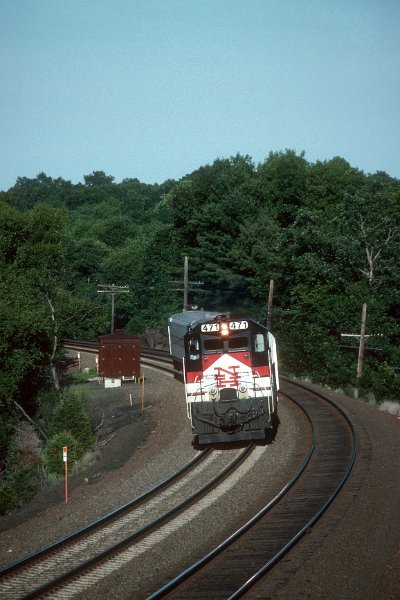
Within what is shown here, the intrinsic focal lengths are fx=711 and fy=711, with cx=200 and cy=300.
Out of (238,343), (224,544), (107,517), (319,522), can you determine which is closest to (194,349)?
(238,343)

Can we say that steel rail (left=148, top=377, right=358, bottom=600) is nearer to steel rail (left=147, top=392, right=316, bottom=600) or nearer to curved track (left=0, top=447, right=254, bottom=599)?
steel rail (left=147, top=392, right=316, bottom=600)

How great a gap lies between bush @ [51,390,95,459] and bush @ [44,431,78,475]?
Answer: 1000 millimetres

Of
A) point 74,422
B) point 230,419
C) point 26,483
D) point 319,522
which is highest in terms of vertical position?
point 230,419

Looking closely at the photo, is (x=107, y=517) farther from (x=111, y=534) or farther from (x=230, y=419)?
(x=230, y=419)

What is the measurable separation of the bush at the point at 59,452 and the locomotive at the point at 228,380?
259 inches

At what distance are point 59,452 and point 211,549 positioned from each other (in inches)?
530

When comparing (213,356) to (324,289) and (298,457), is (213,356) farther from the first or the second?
(324,289)

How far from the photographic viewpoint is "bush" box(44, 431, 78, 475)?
26.0 m

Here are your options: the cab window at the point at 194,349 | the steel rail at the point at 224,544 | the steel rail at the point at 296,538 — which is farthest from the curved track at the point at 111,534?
the cab window at the point at 194,349

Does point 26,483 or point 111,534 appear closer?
point 111,534

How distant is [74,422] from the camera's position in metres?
30.1

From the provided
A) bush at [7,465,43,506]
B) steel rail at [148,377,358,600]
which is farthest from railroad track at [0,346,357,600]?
bush at [7,465,43,506]

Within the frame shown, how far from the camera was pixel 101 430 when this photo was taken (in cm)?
3170

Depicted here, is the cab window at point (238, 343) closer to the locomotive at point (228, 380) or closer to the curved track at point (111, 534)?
the locomotive at point (228, 380)
